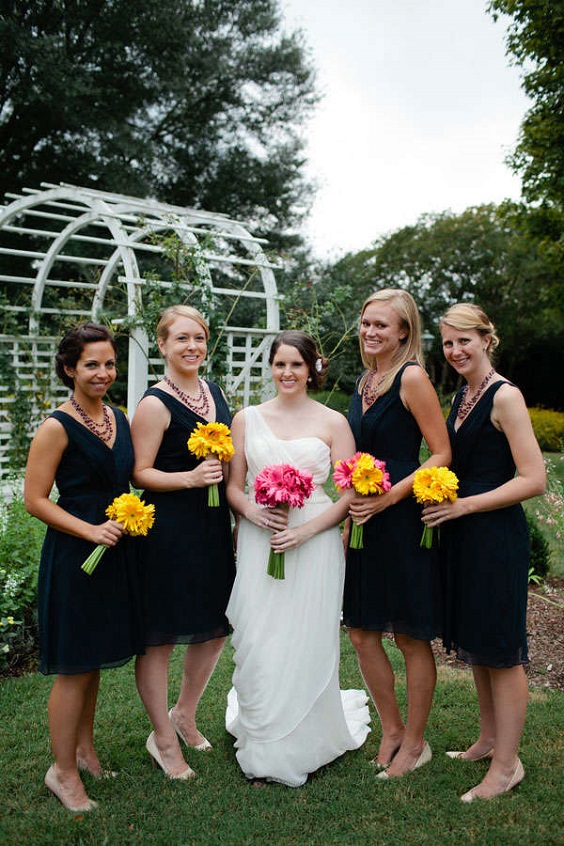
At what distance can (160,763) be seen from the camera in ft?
11.8

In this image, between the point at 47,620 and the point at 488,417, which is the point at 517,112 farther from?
the point at 47,620

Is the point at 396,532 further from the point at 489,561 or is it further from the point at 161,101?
the point at 161,101

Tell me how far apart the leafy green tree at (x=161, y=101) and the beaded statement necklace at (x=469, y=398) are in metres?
14.2

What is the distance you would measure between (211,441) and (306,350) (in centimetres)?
71

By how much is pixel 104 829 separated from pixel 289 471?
1.75m

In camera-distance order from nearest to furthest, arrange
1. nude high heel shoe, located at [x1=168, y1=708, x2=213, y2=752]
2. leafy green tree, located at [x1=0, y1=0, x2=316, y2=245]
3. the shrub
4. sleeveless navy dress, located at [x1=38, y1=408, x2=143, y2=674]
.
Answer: sleeveless navy dress, located at [x1=38, y1=408, x2=143, y2=674] → nude high heel shoe, located at [x1=168, y1=708, x2=213, y2=752] → leafy green tree, located at [x1=0, y1=0, x2=316, y2=245] → the shrub

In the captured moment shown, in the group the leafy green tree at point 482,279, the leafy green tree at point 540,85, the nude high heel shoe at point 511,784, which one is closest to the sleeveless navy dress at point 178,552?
the nude high heel shoe at point 511,784

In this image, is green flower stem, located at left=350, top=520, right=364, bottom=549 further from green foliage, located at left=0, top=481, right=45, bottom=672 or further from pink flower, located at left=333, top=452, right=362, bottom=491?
green foliage, located at left=0, top=481, right=45, bottom=672

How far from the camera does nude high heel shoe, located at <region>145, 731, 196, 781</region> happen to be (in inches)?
139

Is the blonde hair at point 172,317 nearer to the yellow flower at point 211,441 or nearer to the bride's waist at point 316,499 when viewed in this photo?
the yellow flower at point 211,441

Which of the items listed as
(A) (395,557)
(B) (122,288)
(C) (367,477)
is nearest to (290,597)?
(A) (395,557)

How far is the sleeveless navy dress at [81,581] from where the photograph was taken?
10.4ft

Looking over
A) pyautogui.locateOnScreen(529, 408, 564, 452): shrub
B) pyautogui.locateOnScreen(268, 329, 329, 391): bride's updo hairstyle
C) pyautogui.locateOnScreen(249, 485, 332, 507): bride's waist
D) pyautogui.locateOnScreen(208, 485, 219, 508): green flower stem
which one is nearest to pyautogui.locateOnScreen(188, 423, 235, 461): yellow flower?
pyautogui.locateOnScreen(208, 485, 219, 508): green flower stem

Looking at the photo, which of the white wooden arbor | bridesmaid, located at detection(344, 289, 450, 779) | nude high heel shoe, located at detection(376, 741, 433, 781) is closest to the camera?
bridesmaid, located at detection(344, 289, 450, 779)
